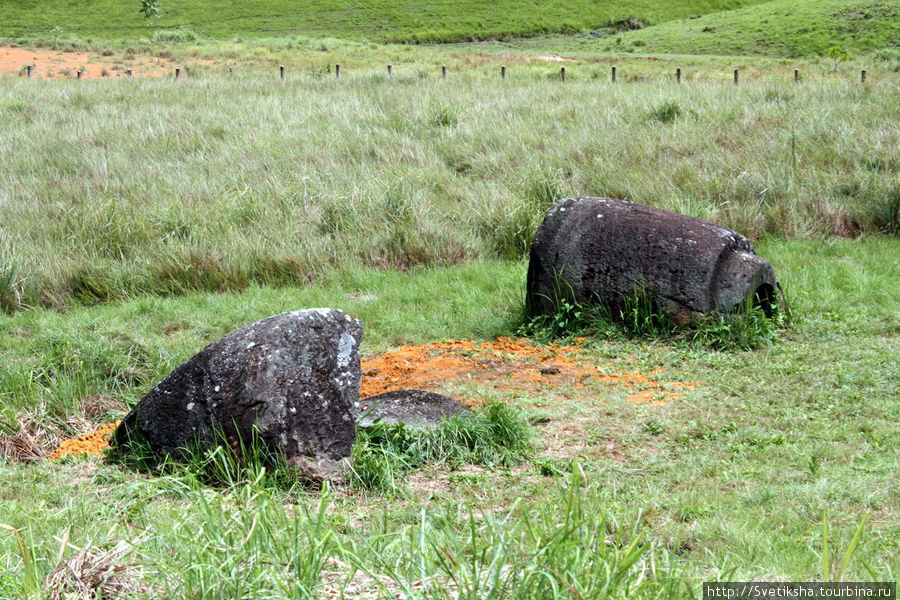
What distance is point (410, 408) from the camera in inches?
209

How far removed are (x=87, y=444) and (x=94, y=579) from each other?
3.01 meters

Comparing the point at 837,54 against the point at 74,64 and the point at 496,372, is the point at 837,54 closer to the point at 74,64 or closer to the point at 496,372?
the point at 74,64

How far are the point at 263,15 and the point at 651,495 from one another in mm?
66994

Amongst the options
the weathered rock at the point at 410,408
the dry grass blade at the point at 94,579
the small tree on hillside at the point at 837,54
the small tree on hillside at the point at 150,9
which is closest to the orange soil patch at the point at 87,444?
the weathered rock at the point at 410,408

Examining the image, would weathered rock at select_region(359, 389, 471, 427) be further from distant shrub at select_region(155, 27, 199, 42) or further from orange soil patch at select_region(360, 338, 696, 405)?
distant shrub at select_region(155, 27, 199, 42)

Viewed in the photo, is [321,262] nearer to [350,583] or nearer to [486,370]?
[486,370]

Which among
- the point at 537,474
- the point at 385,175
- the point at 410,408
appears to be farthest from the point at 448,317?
the point at 385,175

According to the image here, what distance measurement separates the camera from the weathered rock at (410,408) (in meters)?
5.15

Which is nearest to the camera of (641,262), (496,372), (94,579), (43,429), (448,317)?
(94,579)

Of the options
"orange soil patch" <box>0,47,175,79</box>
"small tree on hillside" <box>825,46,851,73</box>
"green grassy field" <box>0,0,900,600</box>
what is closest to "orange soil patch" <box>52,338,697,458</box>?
"green grassy field" <box>0,0,900,600</box>

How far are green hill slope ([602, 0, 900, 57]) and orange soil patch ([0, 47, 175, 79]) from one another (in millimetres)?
27276

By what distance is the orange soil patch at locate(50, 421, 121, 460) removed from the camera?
514 centimetres

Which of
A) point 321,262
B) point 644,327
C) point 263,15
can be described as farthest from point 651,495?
point 263,15

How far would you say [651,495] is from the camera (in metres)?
4.13
